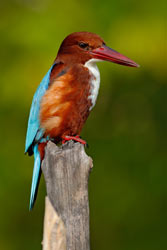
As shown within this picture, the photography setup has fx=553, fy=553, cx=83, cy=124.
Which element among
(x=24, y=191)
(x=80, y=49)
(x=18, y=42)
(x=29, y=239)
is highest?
(x=18, y=42)

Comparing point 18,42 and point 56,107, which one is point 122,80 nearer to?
point 18,42

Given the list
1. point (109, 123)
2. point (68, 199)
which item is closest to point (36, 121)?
point (68, 199)

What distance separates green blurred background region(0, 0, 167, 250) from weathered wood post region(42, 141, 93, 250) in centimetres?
249

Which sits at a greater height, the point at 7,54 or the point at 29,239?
the point at 7,54

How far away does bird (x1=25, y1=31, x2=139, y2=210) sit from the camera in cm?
394

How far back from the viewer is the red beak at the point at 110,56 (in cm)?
397

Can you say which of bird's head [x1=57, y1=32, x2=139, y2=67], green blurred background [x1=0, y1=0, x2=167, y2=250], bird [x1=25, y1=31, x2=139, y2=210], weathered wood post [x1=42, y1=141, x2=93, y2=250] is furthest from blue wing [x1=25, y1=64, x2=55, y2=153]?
green blurred background [x1=0, y1=0, x2=167, y2=250]

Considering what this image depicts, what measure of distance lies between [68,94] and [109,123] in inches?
75.2

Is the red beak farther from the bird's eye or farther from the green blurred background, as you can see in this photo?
the green blurred background

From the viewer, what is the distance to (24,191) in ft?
18.7

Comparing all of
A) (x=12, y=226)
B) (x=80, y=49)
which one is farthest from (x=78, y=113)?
(x=12, y=226)

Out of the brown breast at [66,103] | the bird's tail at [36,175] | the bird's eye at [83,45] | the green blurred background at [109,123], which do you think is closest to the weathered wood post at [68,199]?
the bird's tail at [36,175]

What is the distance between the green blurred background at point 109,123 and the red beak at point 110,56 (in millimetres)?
1319

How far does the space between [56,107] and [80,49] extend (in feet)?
1.56
